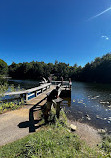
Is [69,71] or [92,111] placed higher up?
[69,71]

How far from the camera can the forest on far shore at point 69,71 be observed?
134 ft

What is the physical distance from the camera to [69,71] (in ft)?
214

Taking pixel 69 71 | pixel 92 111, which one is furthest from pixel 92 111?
pixel 69 71

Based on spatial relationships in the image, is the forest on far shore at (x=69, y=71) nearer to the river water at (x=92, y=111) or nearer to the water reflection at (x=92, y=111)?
the river water at (x=92, y=111)

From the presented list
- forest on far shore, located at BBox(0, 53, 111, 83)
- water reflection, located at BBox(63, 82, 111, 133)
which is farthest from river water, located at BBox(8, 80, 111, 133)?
forest on far shore, located at BBox(0, 53, 111, 83)

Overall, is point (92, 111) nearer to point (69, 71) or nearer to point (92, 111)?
point (92, 111)

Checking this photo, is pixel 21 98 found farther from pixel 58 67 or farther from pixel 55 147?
pixel 58 67

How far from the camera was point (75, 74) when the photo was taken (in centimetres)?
5897

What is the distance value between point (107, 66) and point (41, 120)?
152 feet

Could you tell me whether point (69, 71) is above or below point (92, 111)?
above

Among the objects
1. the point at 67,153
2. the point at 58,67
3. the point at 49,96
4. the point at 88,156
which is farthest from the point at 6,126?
the point at 58,67

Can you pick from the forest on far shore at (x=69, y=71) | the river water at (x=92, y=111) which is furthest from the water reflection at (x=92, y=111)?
the forest on far shore at (x=69, y=71)

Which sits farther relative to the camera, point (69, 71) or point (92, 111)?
point (69, 71)

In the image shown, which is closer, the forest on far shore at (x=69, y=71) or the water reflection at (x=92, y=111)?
the water reflection at (x=92, y=111)
